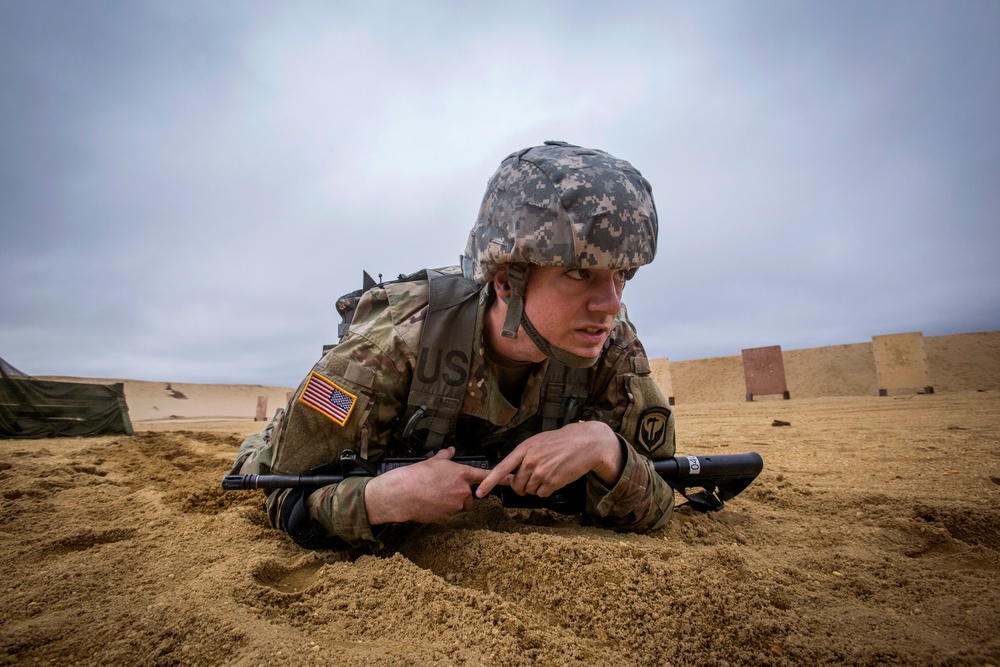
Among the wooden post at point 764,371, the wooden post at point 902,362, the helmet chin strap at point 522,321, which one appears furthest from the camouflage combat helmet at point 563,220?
the wooden post at point 764,371

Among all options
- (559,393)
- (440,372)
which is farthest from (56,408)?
(559,393)

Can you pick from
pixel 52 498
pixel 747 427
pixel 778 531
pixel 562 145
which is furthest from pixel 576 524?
pixel 747 427

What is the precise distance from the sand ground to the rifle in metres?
0.10

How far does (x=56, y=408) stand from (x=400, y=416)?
1007 cm

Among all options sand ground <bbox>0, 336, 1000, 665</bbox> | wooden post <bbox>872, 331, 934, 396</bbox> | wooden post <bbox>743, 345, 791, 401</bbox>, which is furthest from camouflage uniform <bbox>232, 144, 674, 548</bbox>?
wooden post <bbox>743, 345, 791, 401</bbox>

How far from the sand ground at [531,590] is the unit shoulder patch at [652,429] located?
314mm

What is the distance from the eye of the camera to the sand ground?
0.97 meters

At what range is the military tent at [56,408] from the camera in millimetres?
8141

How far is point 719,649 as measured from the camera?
95 cm

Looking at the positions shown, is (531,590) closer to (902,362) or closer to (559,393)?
(559,393)

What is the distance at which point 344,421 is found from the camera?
1.76 meters

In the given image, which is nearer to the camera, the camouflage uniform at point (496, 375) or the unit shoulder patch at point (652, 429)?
the camouflage uniform at point (496, 375)

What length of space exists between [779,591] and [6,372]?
11554 mm

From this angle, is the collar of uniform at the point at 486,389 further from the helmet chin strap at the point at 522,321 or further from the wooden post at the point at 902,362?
the wooden post at the point at 902,362
